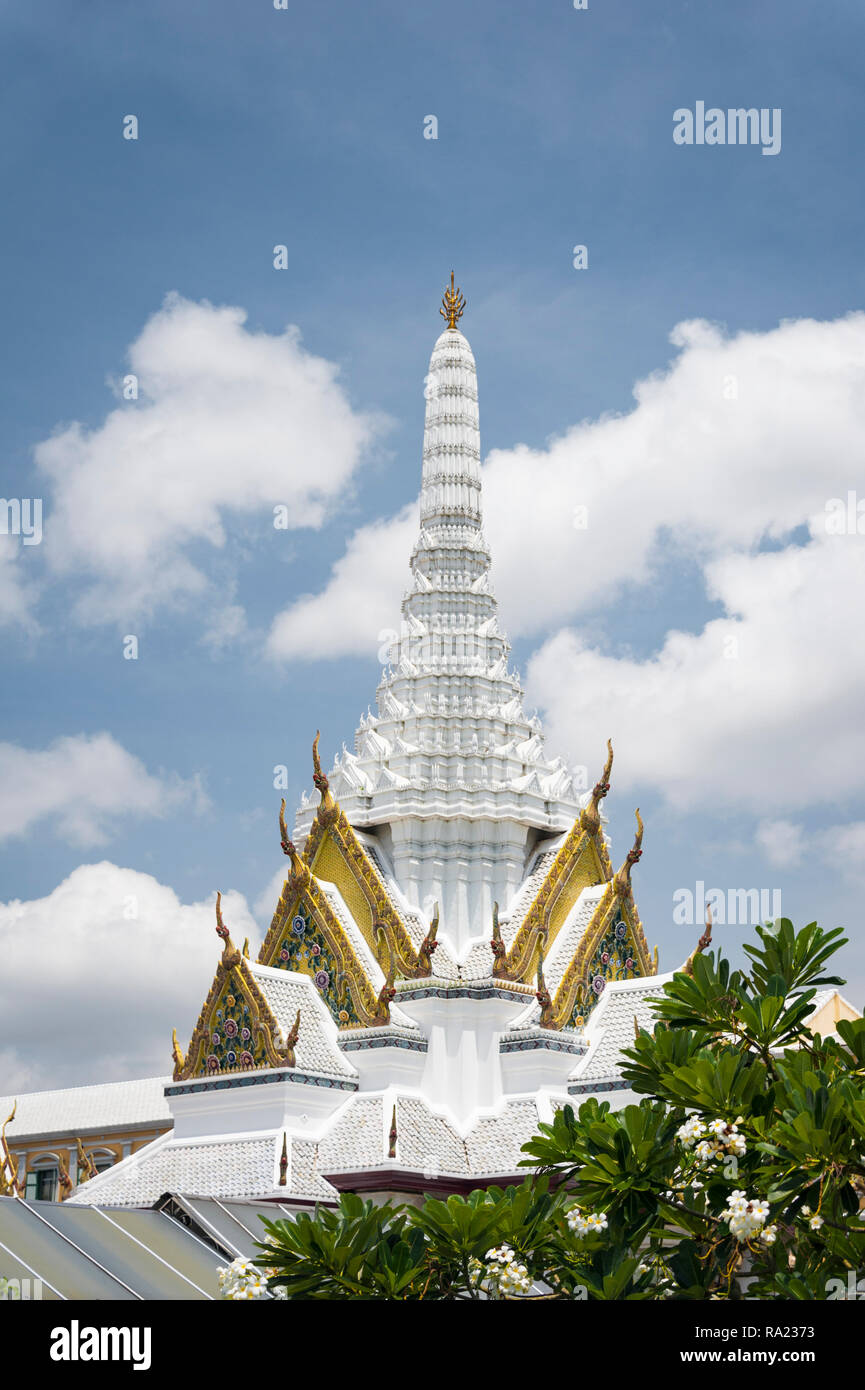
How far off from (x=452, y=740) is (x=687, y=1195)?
19.1m

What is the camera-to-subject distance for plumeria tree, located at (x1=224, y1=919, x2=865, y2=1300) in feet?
28.5

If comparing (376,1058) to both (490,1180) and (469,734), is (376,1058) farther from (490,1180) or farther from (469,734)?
(469,734)

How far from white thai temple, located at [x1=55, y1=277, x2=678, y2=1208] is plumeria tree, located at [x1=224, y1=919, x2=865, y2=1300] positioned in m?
13.1

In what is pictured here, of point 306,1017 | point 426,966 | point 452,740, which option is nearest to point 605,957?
point 426,966

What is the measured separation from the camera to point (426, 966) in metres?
25.1

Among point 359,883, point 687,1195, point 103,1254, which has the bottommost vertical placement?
point 103,1254

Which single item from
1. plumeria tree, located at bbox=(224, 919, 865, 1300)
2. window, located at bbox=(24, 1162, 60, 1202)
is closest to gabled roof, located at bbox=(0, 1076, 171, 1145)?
window, located at bbox=(24, 1162, 60, 1202)

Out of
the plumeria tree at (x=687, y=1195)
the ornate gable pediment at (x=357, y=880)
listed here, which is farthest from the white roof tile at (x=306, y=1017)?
the plumeria tree at (x=687, y=1195)

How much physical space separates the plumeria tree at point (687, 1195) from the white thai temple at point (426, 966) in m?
13.1

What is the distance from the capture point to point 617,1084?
2461 centimetres

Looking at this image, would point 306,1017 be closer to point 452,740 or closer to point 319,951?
point 319,951
